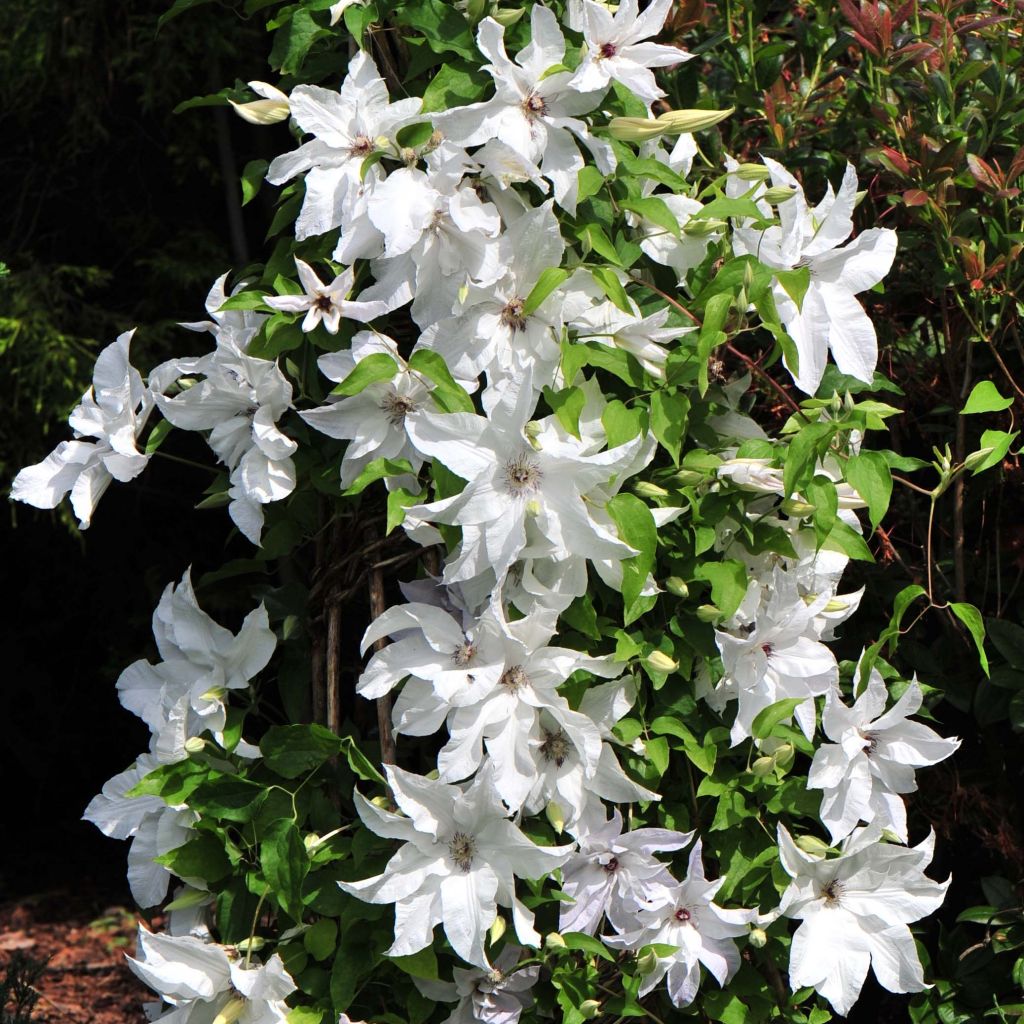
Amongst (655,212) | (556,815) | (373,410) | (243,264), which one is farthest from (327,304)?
(243,264)

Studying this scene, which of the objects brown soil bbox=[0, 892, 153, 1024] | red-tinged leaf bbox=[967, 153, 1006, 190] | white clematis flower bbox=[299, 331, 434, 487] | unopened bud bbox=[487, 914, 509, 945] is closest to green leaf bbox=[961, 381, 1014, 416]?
red-tinged leaf bbox=[967, 153, 1006, 190]

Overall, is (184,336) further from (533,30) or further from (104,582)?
(533,30)

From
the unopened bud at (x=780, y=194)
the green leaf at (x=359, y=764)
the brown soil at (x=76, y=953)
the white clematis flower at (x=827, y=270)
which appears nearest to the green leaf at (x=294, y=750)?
the green leaf at (x=359, y=764)

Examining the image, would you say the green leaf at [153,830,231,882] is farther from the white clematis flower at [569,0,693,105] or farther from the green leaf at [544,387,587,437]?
the white clematis flower at [569,0,693,105]

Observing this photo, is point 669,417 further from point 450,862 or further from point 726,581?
point 450,862

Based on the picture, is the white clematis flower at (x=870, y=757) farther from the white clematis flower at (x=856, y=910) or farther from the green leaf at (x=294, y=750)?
the green leaf at (x=294, y=750)
